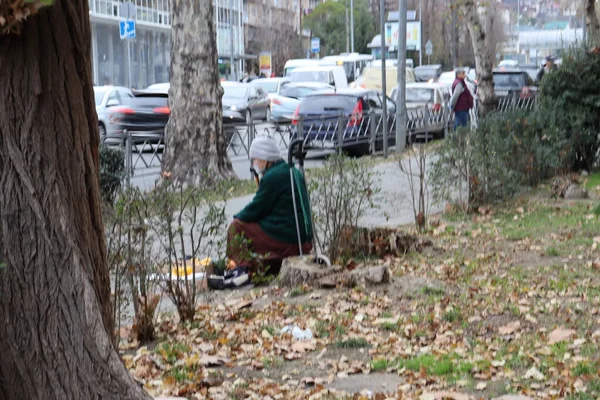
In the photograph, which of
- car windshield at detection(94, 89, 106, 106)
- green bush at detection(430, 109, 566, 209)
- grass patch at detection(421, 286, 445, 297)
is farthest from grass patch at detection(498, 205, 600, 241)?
car windshield at detection(94, 89, 106, 106)

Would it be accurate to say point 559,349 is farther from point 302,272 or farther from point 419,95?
point 419,95

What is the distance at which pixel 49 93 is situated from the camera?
419 centimetres

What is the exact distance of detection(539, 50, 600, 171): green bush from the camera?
1537 centimetres

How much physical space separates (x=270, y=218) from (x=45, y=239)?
5.12 m

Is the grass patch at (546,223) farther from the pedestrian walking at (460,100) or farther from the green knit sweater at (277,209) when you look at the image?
the pedestrian walking at (460,100)

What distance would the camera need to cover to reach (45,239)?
4.12m

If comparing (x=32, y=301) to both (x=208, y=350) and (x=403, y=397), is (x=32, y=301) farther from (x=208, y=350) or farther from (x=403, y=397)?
(x=208, y=350)

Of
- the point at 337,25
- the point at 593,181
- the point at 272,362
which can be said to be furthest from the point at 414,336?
the point at 337,25

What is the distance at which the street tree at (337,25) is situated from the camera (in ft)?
270

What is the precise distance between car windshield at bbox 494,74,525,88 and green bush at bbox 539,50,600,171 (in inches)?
775

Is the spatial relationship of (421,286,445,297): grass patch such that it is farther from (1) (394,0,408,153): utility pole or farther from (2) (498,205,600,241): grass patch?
(1) (394,0,408,153): utility pole

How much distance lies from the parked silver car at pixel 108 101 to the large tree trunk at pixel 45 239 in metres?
21.6

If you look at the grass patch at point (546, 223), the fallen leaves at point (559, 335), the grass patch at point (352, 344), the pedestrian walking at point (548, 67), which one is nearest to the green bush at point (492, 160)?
the grass patch at point (546, 223)

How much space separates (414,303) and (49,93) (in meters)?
4.13
